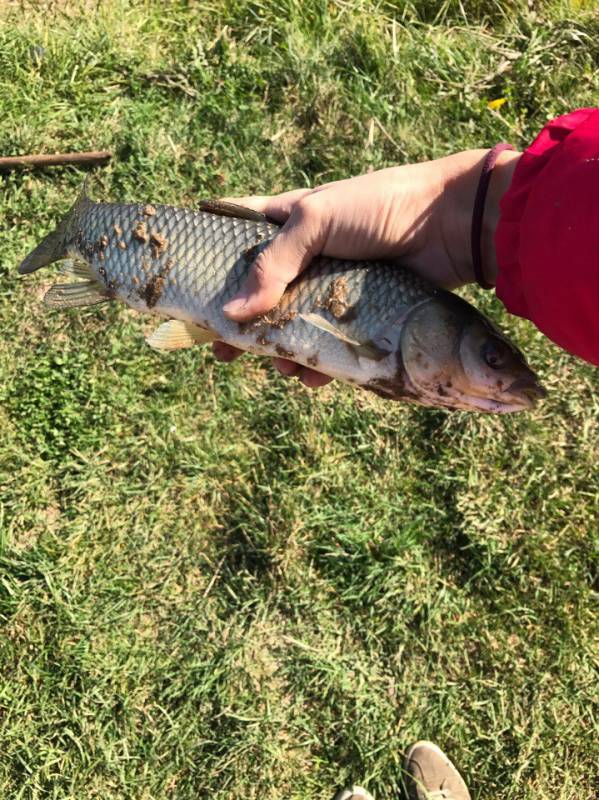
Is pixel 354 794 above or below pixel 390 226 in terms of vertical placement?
below

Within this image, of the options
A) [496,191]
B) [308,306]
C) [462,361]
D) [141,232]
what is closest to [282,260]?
[308,306]

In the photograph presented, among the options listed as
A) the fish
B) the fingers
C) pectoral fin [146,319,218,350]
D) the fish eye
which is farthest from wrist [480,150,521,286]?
pectoral fin [146,319,218,350]

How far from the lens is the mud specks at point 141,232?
2.36 metres

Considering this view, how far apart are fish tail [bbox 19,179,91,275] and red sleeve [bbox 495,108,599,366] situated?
1598 millimetres

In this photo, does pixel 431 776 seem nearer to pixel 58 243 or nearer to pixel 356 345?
pixel 356 345

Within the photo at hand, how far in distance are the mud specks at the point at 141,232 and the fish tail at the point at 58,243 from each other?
0.37 m

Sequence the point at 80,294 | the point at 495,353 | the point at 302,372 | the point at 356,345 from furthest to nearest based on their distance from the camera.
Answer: the point at 302,372
the point at 80,294
the point at 356,345
the point at 495,353

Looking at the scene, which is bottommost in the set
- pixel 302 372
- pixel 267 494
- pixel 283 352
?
pixel 267 494

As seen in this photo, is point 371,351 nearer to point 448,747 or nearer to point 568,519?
point 568,519

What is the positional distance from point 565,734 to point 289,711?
133cm

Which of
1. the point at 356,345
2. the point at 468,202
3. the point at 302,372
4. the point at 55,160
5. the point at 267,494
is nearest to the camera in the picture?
the point at 356,345

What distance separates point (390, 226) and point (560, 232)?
0.77 m

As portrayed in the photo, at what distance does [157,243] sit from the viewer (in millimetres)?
2348

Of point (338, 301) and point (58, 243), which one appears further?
point (58, 243)
